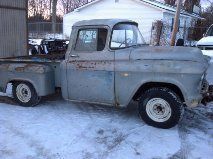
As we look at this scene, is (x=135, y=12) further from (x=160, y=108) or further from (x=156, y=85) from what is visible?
(x=160, y=108)

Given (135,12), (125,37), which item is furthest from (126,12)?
(125,37)

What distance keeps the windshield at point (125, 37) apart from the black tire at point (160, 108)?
116cm

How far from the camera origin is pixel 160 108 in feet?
21.2

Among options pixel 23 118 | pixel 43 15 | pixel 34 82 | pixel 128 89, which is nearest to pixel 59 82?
pixel 34 82

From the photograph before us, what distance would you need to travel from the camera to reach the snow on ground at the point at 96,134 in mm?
5352

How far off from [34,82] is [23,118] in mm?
990

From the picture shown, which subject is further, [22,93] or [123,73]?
[22,93]

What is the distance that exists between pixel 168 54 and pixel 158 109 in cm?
110

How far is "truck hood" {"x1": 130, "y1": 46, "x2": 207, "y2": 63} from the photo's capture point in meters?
6.02

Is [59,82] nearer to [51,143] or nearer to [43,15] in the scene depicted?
[51,143]

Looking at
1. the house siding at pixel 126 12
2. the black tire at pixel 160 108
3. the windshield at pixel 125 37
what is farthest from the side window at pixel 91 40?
the house siding at pixel 126 12

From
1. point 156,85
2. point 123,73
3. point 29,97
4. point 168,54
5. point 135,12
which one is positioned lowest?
point 29,97

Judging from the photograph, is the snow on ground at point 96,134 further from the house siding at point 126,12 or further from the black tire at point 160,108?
the house siding at point 126,12

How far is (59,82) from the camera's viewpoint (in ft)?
25.0
